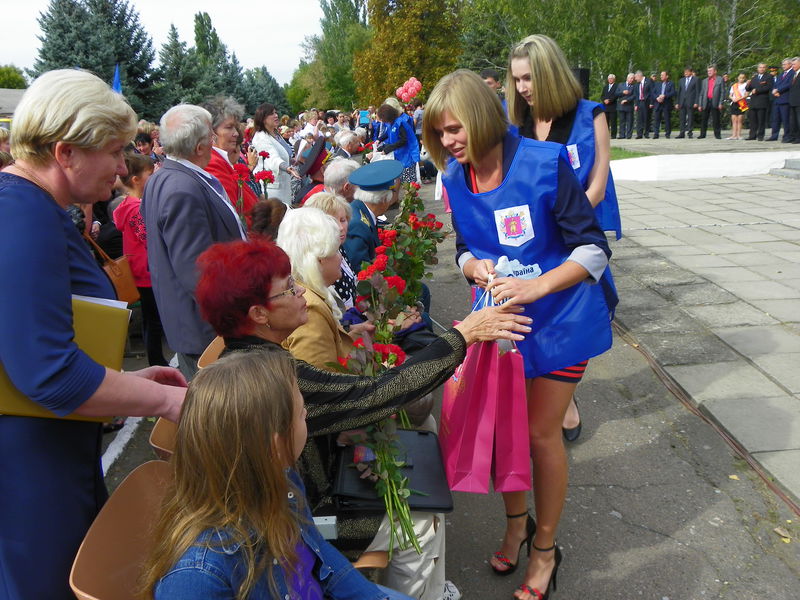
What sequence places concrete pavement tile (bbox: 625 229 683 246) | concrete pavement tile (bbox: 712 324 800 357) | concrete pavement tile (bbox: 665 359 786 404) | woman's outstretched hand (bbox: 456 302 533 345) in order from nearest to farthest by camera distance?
woman's outstretched hand (bbox: 456 302 533 345), concrete pavement tile (bbox: 665 359 786 404), concrete pavement tile (bbox: 712 324 800 357), concrete pavement tile (bbox: 625 229 683 246)

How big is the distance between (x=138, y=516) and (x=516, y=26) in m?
36.5

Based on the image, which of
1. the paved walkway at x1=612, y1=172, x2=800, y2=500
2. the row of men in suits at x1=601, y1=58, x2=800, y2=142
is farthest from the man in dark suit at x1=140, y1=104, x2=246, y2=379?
the row of men in suits at x1=601, y1=58, x2=800, y2=142

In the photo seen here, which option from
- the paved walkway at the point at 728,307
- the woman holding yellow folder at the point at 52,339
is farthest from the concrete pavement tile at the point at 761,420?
the woman holding yellow folder at the point at 52,339

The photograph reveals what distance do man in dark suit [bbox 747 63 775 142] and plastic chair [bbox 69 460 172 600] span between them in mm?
20106

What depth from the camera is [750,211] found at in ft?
30.0

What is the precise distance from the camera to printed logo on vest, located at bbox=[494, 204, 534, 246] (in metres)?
2.26

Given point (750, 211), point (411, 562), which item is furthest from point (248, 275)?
point (750, 211)

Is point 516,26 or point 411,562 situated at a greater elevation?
point 516,26

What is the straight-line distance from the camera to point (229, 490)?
138 cm

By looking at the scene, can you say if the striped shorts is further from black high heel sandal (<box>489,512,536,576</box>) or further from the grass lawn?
the grass lawn

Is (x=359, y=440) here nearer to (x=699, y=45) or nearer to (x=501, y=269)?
(x=501, y=269)

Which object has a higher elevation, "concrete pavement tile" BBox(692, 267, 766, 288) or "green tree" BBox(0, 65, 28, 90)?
"green tree" BBox(0, 65, 28, 90)

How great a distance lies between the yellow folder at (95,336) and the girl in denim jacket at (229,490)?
321mm

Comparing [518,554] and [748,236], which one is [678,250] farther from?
[518,554]
